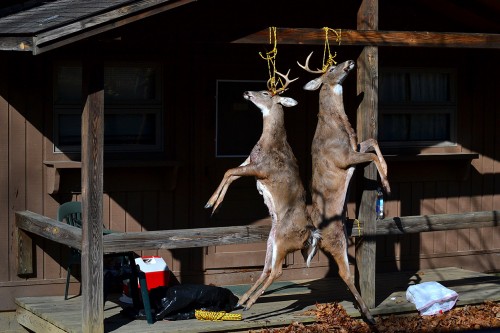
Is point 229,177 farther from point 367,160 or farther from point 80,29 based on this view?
point 80,29

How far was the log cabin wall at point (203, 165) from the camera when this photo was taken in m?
9.72

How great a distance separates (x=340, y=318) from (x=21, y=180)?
3.28 metres

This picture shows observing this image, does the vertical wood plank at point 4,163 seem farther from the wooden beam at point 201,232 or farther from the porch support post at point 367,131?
the porch support post at point 367,131

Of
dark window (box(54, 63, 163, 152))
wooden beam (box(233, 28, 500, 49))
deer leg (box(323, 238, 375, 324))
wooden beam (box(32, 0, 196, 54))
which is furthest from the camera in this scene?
dark window (box(54, 63, 163, 152))

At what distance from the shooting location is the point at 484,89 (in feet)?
39.5

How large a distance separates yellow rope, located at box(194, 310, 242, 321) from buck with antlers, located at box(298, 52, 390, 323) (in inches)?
38.3

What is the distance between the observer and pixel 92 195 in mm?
8273

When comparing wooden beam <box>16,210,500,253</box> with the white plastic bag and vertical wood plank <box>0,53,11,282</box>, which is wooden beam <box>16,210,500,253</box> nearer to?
vertical wood plank <box>0,53,11,282</box>

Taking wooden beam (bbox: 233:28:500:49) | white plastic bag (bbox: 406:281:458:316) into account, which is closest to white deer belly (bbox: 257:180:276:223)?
wooden beam (bbox: 233:28:500:49)

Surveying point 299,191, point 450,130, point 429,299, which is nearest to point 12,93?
point 299,191

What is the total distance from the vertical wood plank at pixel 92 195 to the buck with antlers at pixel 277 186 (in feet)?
3.90

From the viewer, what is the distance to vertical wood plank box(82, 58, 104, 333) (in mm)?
8234

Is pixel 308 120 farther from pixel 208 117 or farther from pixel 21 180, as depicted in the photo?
pixel 21 180

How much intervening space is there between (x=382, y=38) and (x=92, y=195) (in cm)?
298
